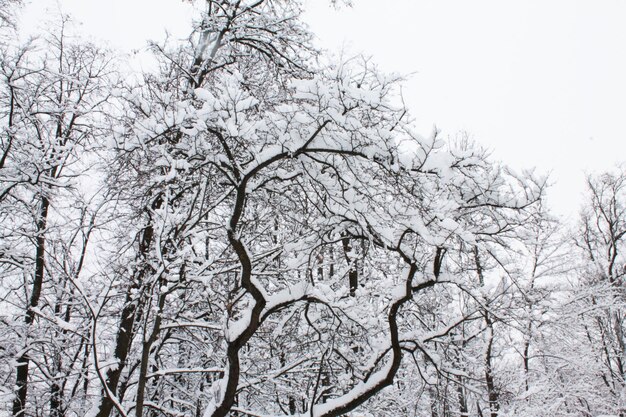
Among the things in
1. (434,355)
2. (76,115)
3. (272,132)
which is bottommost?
(434,355)

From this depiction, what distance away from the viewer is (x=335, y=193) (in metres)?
3.75

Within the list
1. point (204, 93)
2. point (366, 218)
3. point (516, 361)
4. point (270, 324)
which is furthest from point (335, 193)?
point (516, 361)

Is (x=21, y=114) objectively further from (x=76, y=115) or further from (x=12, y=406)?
(x=12, y=406)

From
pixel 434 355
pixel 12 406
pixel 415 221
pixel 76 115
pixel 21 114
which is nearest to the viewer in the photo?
pixel 415 221

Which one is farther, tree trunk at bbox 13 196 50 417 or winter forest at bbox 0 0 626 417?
tree trunk at bbox 13 196 50 417

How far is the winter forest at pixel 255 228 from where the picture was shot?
338 cm

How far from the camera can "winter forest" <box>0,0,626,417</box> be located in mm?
3383

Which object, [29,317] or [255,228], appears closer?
[255,228]

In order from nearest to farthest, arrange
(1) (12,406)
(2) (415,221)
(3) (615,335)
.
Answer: (2) (415,221) < (1) (12,406) < (3) (615,335)

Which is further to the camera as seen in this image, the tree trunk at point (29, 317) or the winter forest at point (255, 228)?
the tree trunk at point (29, 317)

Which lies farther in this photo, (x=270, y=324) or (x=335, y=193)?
(x=270, y=324)

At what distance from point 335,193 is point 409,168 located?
0.72 m

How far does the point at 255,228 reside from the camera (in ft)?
18.7

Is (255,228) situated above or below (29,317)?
above
